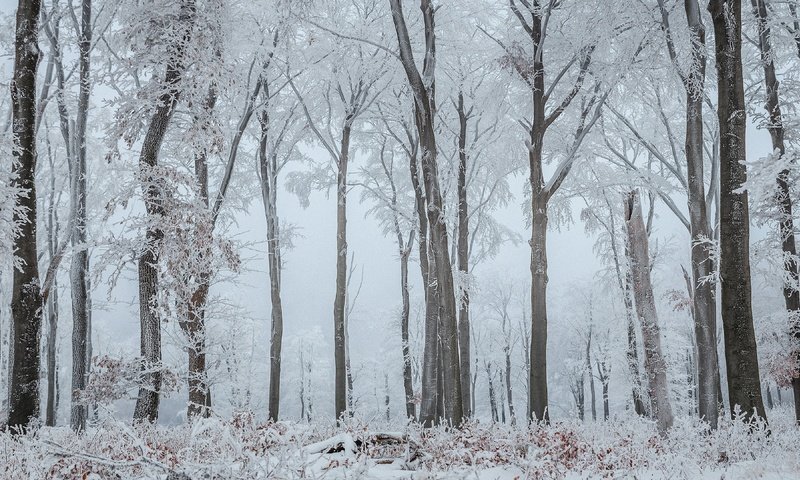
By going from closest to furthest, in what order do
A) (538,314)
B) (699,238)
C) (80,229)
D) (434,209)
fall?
1. (699,238)
2. (434,209)
3. (538,314)
4. (80,229)

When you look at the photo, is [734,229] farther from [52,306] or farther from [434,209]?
[52,306]

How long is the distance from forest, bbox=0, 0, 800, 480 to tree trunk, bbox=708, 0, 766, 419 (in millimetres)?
29

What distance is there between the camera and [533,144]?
1052 cm

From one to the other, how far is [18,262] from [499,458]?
24.1ft

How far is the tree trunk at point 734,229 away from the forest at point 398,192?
29mm

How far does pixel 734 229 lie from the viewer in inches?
251

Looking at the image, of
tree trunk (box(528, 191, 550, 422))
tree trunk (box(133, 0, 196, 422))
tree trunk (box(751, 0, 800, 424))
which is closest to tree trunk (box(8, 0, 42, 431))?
tree trunk (box(133, 0, 196, 422))

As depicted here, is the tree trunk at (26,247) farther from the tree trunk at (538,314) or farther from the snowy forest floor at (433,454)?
the tree trunk at (538,314)

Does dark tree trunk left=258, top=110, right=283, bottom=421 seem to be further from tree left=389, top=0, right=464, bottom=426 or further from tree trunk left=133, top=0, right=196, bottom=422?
tree left=389, top=0, right=464, bottom=426

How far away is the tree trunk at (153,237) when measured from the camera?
8.14m

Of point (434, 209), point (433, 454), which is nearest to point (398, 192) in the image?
point (434, 209)

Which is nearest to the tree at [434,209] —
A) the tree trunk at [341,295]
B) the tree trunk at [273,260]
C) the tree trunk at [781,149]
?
the tree trunk at [341,295]

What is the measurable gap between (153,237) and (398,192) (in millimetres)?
11278

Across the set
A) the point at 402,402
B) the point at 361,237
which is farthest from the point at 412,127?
the point at 361,237
